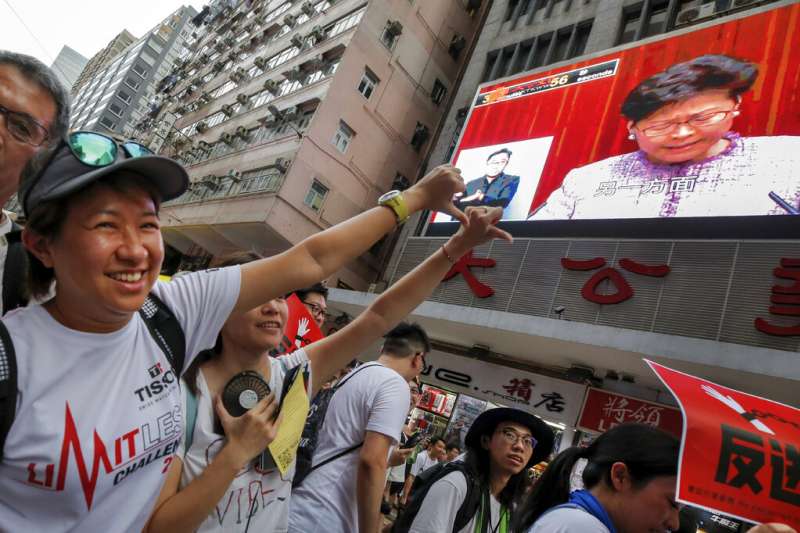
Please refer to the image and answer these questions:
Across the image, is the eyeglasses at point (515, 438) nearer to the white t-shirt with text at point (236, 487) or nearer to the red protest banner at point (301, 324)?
the white t-shirt with text at point (236, 487)

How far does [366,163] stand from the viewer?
1819 centimetres

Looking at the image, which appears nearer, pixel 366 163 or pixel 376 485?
pixel 376 485

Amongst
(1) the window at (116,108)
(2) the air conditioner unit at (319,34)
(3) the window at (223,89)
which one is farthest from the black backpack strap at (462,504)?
(1) the window at (116,108)

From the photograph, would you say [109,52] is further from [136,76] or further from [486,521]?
[486,521]

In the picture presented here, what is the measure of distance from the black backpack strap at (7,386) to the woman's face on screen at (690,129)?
32.1ft

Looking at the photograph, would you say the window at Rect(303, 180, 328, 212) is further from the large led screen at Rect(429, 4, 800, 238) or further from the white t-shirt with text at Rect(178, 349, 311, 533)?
the white t-shirt with text at Rect(178, 349, 311, 533)

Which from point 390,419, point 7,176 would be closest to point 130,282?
point 7,176

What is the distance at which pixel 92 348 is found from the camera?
0.99 m

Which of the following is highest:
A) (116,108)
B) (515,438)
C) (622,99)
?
(116,108)

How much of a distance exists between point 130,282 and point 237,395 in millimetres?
621

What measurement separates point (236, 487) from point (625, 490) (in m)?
1.35

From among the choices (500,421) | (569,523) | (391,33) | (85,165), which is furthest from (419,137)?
(85,165)

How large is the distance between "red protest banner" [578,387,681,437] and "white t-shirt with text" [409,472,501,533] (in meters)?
6.22

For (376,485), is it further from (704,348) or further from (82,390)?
(704,348)
